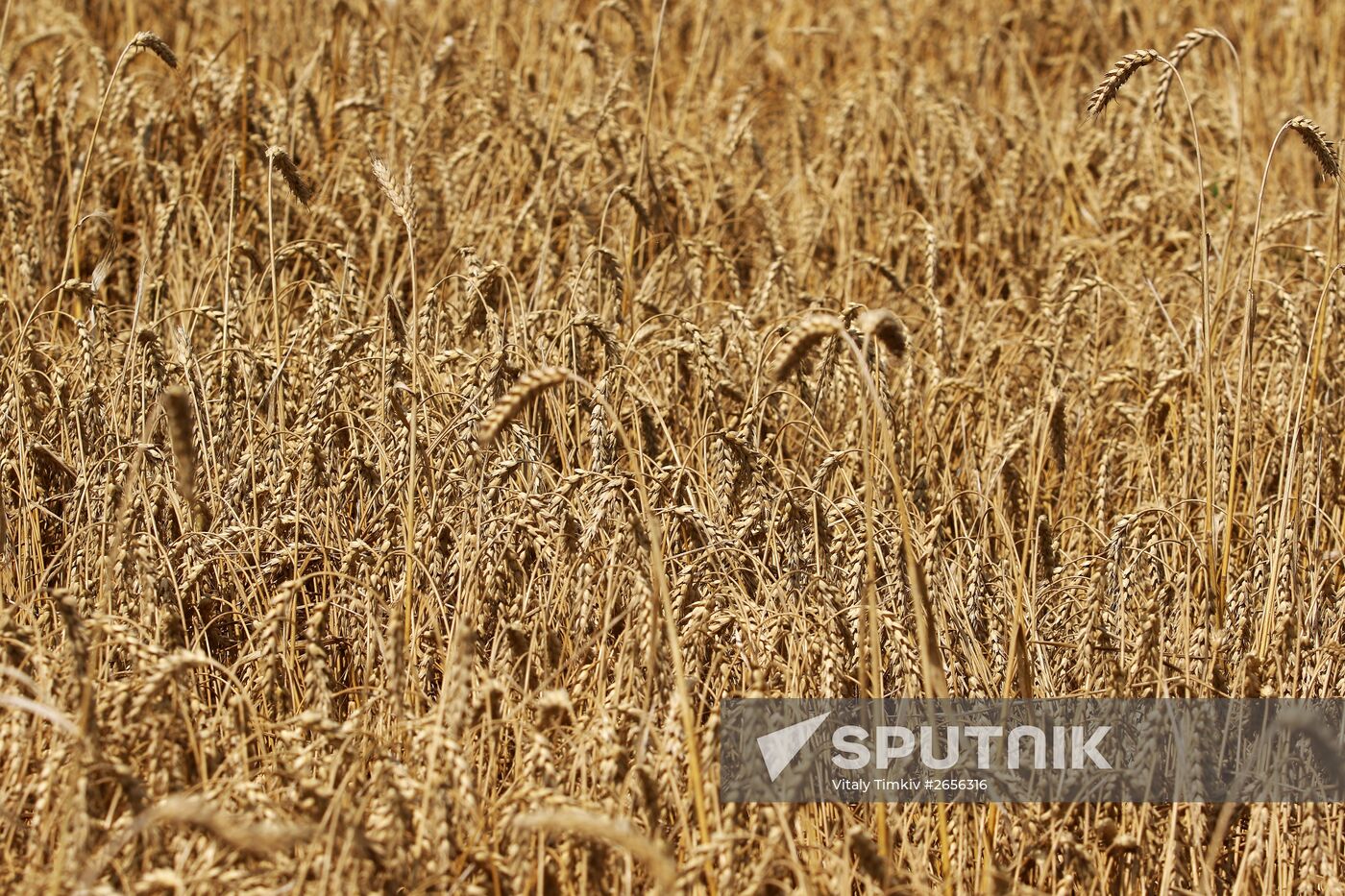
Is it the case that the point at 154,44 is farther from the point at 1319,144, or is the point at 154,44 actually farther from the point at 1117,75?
the point at 1319,144

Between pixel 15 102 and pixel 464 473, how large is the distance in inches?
81.5

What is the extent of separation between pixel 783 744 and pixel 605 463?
2.20 ft

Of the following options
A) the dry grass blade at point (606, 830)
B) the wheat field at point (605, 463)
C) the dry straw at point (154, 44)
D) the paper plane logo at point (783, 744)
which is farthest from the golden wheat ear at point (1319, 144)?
the dry straw at point (154, 44)

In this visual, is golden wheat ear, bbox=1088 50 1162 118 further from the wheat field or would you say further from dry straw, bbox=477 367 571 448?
dry straw, bbox=477 367 571 448

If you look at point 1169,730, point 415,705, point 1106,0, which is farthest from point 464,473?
point 1106,0

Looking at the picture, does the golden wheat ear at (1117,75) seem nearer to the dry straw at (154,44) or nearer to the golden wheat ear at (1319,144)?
the golden wheat ear at (1319,144)

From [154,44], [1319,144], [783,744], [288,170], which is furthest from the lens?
[154,44]

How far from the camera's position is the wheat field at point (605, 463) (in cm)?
159

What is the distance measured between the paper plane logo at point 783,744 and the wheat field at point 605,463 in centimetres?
8

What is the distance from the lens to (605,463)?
7.33 feet

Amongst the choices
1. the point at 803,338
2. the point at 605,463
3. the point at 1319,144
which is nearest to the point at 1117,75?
the point at 1319,144

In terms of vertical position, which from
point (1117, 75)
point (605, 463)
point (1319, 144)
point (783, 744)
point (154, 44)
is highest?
point (154, 44)

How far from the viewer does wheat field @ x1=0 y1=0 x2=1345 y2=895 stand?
5.23 ft

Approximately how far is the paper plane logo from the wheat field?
8 centimetres
